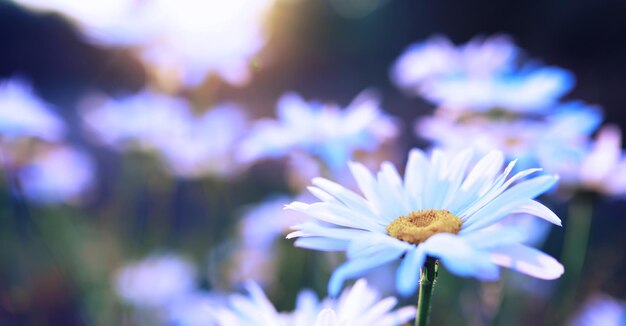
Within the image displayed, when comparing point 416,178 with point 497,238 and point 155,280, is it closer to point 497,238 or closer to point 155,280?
point 497,238

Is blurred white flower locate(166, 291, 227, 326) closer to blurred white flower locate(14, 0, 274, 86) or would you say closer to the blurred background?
the blurred background

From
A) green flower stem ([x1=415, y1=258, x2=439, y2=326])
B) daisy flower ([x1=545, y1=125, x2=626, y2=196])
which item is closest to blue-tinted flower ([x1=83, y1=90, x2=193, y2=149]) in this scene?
daisy flower ([x1=545, y1=125, x2=626, y2=196])

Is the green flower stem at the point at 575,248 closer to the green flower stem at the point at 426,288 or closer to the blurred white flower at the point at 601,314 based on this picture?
the blurred white flower at the point at 601,314

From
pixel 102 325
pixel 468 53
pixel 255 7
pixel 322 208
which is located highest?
pixel 255 7

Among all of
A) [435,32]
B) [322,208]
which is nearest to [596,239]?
[322,208]

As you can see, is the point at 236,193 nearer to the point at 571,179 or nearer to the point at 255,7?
the point at 255,7
